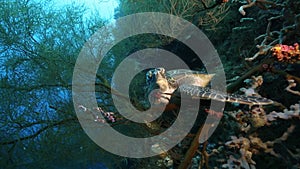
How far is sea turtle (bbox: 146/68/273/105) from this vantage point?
2.34 m

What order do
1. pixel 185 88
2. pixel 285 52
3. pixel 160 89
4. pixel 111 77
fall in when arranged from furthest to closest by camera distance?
pixel 111 77 < pixel 160 89 < pixel 185 88 < pixel 285 52

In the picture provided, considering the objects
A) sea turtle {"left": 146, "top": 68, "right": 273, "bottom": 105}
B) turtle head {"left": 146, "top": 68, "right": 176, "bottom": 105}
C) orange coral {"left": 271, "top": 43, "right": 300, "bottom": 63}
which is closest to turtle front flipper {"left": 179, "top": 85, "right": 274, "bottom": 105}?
sea turtle {"left": 146, "top": 68, "right": 273, "bottom": 105}

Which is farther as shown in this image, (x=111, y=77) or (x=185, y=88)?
(x=111, y=77)

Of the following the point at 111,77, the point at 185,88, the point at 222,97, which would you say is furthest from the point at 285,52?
the point at 111,77

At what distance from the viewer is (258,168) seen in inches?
122

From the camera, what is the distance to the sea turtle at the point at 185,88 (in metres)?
2.34

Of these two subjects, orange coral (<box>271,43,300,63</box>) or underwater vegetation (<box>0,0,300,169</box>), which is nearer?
orange coral (<box>271,43,300,63</box>)

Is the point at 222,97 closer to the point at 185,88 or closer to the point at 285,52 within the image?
the point at 185,88

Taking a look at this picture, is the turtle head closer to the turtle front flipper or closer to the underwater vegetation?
the underwater vegetation

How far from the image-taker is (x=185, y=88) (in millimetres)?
2920

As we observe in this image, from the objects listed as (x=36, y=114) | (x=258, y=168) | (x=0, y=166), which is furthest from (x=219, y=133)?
(x=0, y=166)

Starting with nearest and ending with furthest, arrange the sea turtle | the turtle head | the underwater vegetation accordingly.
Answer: the sea turtle → the turtle head → the underwater vegetation

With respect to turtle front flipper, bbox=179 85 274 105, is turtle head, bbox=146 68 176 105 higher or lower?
higher

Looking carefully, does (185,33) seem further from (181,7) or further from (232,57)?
(232,57)
